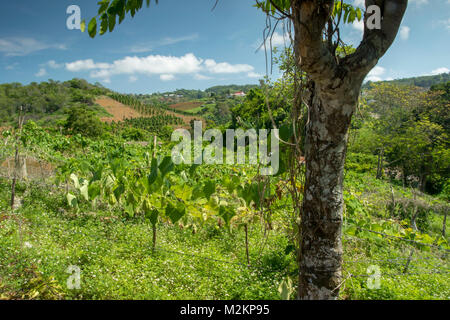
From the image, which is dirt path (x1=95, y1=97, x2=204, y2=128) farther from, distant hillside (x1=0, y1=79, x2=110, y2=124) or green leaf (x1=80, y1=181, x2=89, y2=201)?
green leaf (x1=80, y1=181, x2=89, y2=201)

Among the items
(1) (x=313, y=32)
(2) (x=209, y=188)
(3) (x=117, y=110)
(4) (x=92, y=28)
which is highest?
(3) (x=117, y=110)

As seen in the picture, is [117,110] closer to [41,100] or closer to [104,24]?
[41,100]

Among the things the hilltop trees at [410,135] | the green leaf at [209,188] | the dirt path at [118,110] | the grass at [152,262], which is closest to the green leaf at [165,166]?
the green leaf at [209,188]

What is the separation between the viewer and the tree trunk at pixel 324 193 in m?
1.03

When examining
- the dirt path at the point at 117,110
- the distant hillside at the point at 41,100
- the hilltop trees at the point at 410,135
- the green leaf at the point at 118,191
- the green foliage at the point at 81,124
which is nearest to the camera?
the green leaf at the point at 118,191

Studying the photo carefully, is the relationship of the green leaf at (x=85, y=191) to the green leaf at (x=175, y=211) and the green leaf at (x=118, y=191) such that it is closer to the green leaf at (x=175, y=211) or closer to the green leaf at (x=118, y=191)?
the green leaf at (x=118, y=191)

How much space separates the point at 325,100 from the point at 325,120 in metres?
0.08

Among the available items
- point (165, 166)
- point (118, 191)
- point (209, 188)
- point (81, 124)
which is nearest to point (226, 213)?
point (209, 188)

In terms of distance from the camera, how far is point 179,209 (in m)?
2.01

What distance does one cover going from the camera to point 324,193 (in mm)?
1086

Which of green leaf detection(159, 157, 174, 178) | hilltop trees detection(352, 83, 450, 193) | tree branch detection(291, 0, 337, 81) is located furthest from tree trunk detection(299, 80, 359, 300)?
hilltop trees detection(352, 83, 450, 193)
